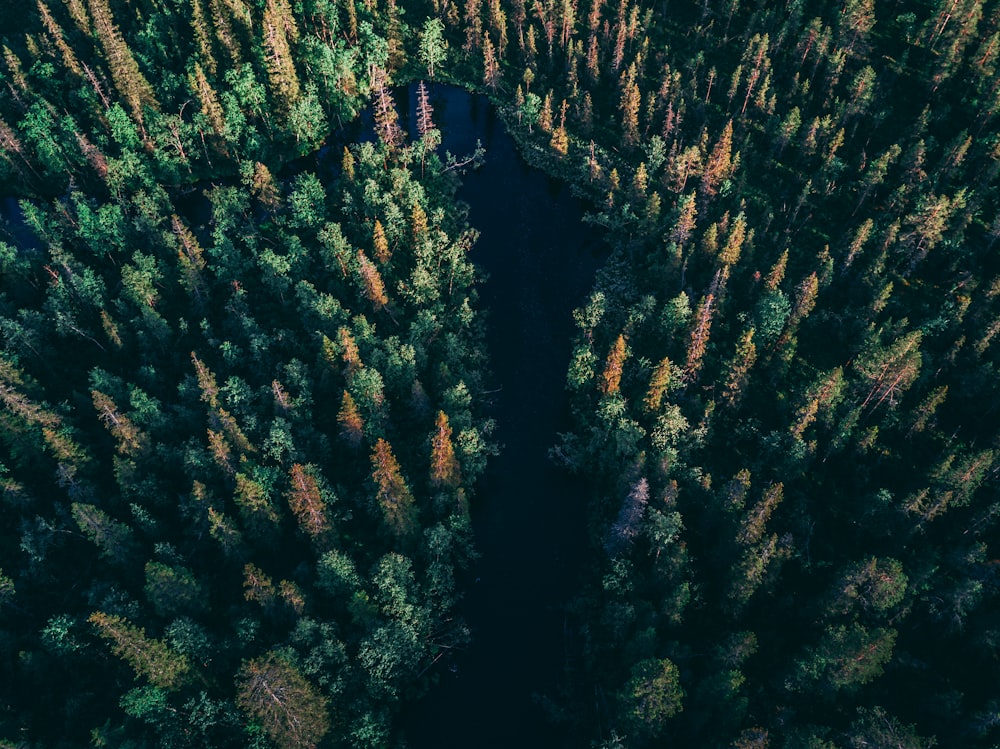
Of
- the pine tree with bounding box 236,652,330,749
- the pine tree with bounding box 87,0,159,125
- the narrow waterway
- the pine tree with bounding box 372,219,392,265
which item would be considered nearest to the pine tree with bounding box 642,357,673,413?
the narrow waterway

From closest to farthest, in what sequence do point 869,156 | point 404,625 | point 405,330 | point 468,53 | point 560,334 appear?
point 404,625
point 405,330
point 560,334
point 869,156
point 468,53

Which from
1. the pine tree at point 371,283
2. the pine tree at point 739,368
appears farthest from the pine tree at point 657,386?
the pine tree at point 371,283

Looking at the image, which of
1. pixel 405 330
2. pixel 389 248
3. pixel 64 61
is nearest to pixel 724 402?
pixel 405 330

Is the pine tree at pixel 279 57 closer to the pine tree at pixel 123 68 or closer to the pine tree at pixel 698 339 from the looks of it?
the pine tree at pixel 123 68

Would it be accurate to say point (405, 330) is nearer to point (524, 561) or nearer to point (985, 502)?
point (524, 561)

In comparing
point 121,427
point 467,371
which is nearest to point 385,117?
point 467,371

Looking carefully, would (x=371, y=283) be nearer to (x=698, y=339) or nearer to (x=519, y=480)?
(x=519, y=480)
